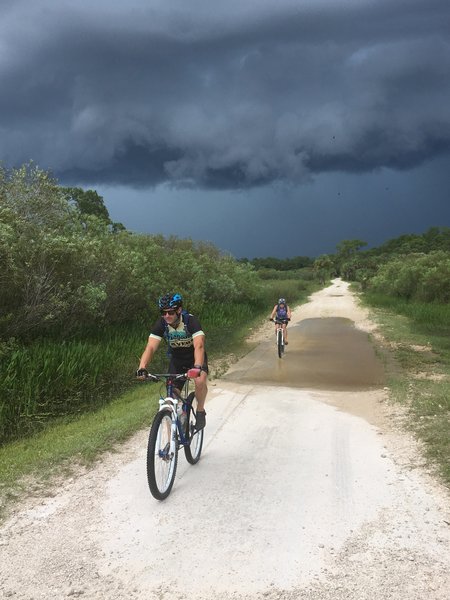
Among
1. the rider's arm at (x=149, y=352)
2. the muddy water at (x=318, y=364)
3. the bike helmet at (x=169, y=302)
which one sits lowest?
the muddy water at (x=318, y=364)

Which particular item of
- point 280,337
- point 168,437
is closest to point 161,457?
point 168,437

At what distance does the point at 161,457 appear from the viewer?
492 cm

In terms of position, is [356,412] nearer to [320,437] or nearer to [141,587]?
[320,437]

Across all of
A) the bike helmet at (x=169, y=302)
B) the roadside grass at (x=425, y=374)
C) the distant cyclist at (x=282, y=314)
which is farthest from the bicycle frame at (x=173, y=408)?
the distant cyclist at (x=282, y=314)

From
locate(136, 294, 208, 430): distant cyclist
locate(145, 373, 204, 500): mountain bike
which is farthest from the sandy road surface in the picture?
locate(136, 294, 208, 430): distant cyclist

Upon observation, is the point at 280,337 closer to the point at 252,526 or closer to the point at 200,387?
the point at 200,387

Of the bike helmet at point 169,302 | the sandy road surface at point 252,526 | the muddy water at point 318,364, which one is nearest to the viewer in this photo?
the sandy road surface at point 252,526

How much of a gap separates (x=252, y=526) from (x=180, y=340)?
7.63 ft

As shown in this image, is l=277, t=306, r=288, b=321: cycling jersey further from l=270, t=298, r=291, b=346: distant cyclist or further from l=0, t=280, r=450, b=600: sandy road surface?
l=0, t=280, r=450, b=600: sandy road surface

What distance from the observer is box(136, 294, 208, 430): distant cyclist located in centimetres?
548

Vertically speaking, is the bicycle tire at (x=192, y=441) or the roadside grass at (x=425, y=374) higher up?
the bicycle tire at (x=192, y=441)

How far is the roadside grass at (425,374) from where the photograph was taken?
652 centimetres

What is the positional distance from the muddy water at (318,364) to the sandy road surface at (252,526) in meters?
3.55

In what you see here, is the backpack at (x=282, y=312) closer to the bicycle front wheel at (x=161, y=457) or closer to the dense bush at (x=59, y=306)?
the dense bush at (x=59, y=306)
